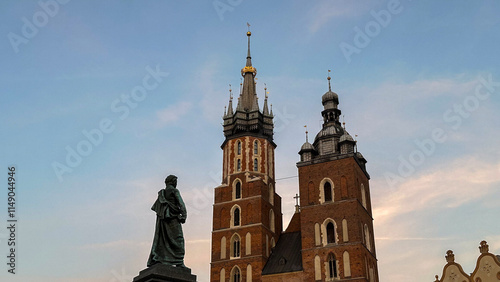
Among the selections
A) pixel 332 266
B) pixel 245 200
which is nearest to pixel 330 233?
pixel 332 266

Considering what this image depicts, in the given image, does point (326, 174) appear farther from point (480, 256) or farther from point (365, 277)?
point (480, 256)

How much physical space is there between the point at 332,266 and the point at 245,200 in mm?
9672

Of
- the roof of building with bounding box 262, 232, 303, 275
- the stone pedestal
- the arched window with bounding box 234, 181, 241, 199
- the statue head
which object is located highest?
the arched window with bounding box 234, 181, 241, 199

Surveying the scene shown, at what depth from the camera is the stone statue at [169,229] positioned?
12.2 meters

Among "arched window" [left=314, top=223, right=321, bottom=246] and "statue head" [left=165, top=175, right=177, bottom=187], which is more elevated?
"arched window" [left=314, top=223, right=321, bottom=246]

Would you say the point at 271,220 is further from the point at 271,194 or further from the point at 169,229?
the point at 169,229


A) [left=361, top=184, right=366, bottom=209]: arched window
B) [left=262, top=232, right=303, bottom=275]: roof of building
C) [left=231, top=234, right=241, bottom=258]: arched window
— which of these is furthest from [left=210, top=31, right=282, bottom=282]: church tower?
[left=361, top=184, right=366, bottom=209]: arched window

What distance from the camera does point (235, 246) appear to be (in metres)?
45.1

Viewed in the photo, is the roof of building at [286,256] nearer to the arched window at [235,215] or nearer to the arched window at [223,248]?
the arched window at [223,248]

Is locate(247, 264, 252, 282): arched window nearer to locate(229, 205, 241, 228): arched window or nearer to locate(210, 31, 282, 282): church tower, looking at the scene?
locate(210, 31, 282, 282): church tower

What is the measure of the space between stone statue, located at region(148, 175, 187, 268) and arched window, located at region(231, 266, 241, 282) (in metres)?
32.2

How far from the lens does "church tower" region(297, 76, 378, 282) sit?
40.5 meters

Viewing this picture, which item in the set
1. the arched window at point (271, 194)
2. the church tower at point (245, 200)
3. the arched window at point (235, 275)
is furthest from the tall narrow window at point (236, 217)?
the arched window at point (235, 275)

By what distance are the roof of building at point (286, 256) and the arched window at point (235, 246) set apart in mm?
2602
